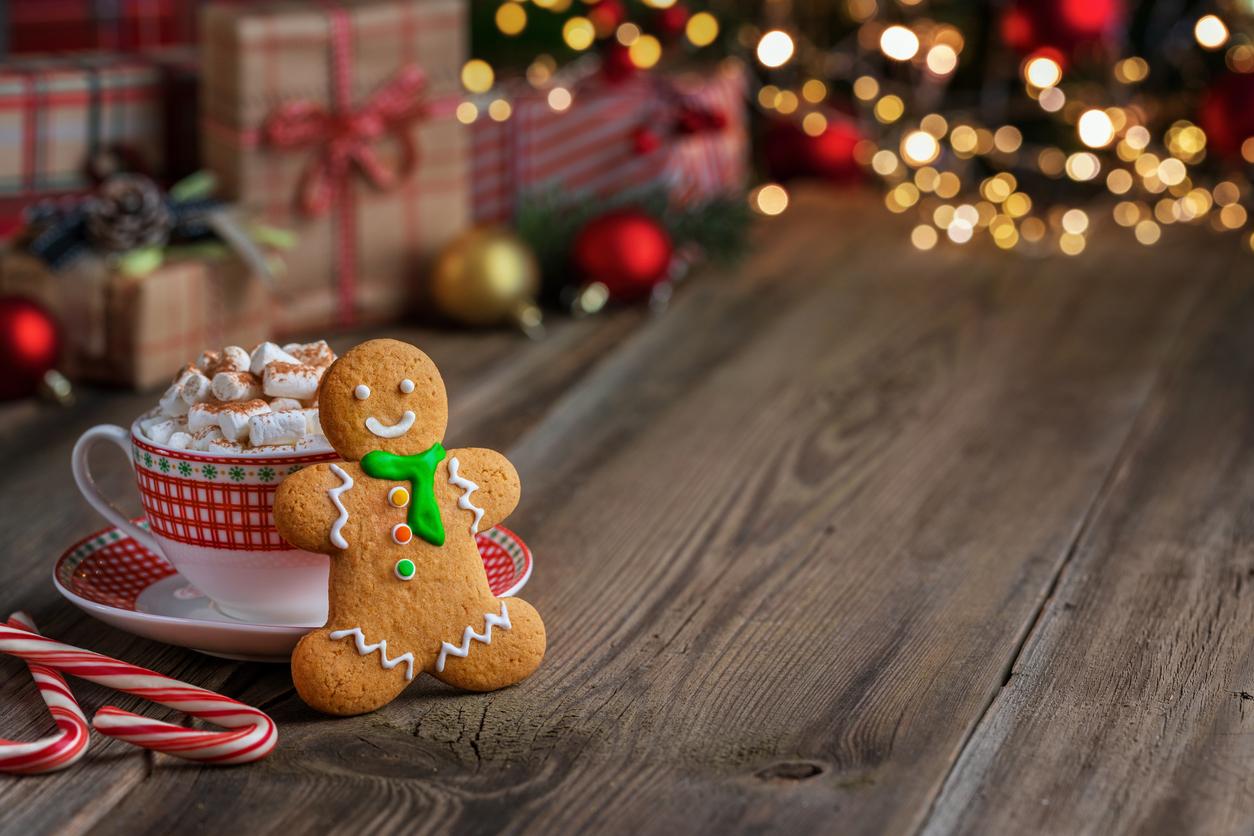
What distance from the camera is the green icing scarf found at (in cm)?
82

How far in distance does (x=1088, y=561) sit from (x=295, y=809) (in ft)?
2.10

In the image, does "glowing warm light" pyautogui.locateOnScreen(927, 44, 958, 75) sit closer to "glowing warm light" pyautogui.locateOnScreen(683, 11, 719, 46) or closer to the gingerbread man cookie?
"glowing warm light" pyautogui.locateOnScreen(683, 11, 719, 46)

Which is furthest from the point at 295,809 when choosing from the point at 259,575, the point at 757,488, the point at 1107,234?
the point at 1107,234

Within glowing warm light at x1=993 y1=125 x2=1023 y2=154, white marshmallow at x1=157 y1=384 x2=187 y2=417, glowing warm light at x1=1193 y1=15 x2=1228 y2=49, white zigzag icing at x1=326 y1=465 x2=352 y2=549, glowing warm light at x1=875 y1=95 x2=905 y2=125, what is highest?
glowing warm light at x1=1193 y1=15 x2=1228 y2=49

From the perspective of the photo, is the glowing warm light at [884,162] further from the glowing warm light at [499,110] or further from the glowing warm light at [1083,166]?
the glowing warm light at [499,110]

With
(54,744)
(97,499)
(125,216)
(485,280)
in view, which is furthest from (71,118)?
(54,744)

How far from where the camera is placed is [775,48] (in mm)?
2137

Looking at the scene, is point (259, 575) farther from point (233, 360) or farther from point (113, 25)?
point (113, 25)

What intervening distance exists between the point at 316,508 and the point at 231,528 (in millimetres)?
88

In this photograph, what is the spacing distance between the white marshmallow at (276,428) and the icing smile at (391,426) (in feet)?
0.21

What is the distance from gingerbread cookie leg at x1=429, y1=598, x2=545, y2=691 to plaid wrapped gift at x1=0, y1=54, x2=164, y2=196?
1.02 m

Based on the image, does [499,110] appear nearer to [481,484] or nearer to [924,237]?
[924,237]

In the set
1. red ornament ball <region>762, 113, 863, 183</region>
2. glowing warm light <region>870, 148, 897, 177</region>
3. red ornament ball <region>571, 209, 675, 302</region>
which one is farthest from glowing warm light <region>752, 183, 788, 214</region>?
red ornament ball <region>571, 209, 675, 302</region>

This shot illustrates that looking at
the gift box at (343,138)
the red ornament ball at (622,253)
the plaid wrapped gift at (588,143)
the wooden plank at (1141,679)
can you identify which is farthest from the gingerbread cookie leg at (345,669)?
the plaid wrapped gift at (588,143)
